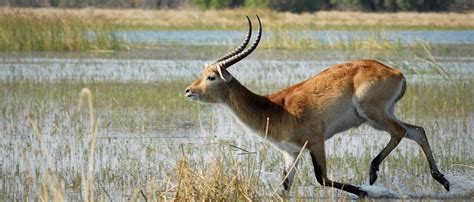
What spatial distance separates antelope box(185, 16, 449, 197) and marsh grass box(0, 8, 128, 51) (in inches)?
622

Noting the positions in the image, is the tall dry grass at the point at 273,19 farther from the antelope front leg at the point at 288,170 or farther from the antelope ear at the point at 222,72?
the antelope front leg at the point at 288,170

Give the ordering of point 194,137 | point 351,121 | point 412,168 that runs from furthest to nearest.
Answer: point 194,137
point 412,168
point 351,121

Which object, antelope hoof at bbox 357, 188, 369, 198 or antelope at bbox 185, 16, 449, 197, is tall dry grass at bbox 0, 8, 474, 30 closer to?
antelope at bbox 185, 16, 449, 197

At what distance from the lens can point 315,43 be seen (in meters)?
25.7

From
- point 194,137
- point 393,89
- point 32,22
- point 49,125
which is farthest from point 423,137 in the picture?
point 32,22

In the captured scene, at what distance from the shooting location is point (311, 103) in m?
8.21

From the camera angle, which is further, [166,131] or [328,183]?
[166,131]

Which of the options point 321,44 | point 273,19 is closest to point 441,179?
point 321,44

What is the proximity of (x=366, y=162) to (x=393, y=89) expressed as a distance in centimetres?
137

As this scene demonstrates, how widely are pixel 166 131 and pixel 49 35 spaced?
12.9 metres

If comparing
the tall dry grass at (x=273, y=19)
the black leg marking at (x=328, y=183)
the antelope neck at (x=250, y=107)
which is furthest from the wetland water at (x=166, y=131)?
the tall dry grass at (x=273, y=19)

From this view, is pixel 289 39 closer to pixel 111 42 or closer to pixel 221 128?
pixel 111 42

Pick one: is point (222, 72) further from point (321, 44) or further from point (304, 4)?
point (304, 4)

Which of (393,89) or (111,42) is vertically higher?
(111,42)
